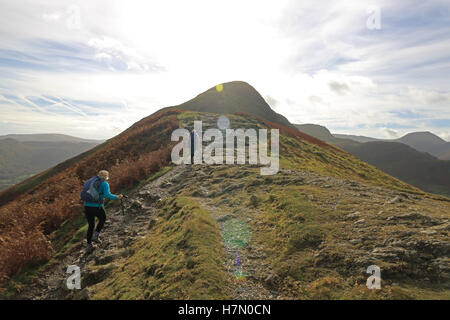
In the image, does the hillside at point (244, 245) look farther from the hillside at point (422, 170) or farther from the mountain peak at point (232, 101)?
the hillside at point (422, 170)

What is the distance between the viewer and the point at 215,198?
1395 centimetres

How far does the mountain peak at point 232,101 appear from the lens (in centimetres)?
7064

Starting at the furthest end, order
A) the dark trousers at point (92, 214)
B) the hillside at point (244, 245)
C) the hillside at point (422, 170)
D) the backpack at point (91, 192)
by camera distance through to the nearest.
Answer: the hillside at point (422, 170) → the dark trousers at point (92, 214) → the backpack at point (91, 192) → the hillside at point (244, 245)

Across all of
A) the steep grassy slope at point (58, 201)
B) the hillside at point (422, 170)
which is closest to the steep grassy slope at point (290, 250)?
the steep grassy slope at point (58, 201)

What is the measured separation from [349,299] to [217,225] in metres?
5.99

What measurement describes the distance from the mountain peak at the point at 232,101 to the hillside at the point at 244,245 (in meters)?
53.2

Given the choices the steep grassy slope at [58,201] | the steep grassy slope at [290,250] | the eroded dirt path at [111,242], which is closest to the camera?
the steep grassy slope at [290,250]

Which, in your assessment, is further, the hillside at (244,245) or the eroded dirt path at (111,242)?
the eroded dirt path at (111,242)

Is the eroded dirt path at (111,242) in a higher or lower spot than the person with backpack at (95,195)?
lower

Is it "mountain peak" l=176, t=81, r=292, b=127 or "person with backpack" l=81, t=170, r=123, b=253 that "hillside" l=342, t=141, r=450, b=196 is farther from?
"person with backpack" l=81, t=170, r=123, b=253

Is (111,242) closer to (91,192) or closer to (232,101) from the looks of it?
(91,192)

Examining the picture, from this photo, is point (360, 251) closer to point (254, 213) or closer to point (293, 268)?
point (293, 268)

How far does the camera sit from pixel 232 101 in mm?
80062

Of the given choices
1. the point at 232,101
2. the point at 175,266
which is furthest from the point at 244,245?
the point at 232,101
